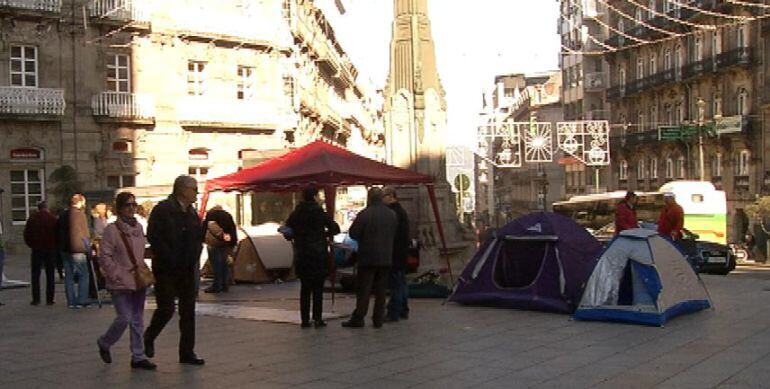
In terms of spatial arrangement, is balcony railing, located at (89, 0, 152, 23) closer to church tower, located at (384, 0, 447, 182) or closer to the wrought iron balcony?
church tower, located at (384, 0, 447, 182)

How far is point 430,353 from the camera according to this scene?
9516mm

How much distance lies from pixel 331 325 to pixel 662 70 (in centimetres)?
5216

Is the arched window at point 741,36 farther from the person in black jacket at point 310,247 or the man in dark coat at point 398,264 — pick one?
the person in black jacket at point 310,247

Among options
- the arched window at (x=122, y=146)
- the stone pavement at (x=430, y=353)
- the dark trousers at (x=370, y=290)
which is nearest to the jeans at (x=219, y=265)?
the stone pavement at (x=430, y=353)

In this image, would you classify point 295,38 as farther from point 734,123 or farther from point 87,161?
point 734,123

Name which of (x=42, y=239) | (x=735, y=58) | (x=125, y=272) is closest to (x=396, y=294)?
(x=125, y=272)

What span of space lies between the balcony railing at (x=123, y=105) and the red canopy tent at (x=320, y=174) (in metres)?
20.2

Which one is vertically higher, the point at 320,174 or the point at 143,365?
the point at 320,174

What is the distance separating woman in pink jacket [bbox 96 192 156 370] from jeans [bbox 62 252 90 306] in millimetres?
5357

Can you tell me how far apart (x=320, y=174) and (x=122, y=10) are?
77.1 feet

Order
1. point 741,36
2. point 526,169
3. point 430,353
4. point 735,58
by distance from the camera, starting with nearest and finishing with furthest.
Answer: point 430,353
point 735,58
point 741,36
point 526,169

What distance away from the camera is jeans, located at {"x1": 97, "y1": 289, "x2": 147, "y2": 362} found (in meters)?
8.60

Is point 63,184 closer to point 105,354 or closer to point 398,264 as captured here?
point 398,264

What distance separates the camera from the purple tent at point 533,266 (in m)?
12.4
